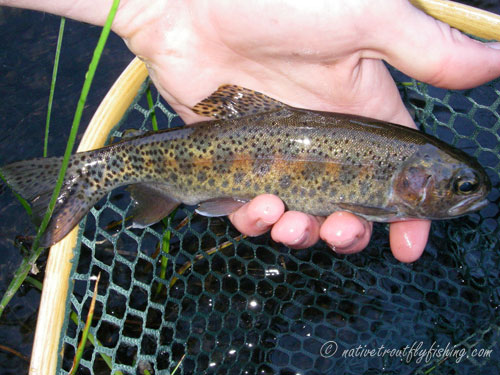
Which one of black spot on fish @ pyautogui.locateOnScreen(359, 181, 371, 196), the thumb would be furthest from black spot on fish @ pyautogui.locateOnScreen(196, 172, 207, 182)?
the thumb

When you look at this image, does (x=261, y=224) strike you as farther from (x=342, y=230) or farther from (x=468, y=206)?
(x=468, y=206)

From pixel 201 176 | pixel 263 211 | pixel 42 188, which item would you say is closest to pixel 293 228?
pixel 263 211

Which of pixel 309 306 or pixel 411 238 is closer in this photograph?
pixel 411 238

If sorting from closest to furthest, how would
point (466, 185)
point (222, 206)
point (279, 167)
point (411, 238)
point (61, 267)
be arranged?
1. point (61, 267)
2. point (466, 185)
3. point (279, 167)
4. point (222, 206)
5. point (411, 238)

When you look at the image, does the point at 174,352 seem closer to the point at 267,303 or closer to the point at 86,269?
the point at 267,303

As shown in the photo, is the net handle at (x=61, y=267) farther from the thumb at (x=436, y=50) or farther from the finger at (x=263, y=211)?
the thumb at (x=436, y=50)

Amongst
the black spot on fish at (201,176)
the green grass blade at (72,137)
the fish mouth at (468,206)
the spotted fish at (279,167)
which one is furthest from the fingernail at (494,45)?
the green grass blade at (72,137)

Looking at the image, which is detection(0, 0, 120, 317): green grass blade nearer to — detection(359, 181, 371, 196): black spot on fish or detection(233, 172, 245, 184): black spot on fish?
detection(233, 172, 245, 184): black spot on fish
